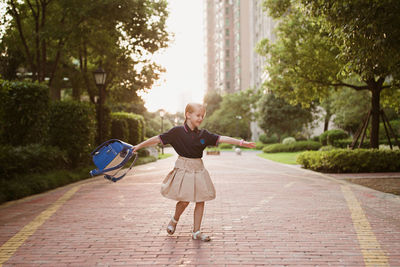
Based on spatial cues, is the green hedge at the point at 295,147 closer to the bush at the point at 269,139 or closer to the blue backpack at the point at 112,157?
the bush at the point at 269,139

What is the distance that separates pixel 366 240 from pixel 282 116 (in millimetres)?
43291

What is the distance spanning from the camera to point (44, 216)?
6.57 metres

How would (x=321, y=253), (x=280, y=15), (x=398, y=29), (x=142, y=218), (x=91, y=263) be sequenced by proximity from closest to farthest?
1. (x=91, y=263)
2. (x=321, y=253)
3. (x=142, y=218)
4. (x=398, y=29)
5. (x=280, y=15)

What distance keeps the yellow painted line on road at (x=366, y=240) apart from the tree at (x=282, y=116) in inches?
1572

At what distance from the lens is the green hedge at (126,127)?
22484 millimetres

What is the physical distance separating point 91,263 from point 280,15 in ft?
48.6

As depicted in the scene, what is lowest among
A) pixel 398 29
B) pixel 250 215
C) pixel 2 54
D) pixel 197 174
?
pixel 250 215

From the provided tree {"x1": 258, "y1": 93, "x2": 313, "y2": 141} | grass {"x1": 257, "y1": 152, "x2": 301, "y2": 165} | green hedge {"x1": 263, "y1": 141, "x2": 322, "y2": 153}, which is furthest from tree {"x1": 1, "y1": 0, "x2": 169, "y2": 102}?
tree {"x1": 258, "y1": 93, "x2": 313, "y2": 141}

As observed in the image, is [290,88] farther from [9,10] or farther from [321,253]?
[321,253]

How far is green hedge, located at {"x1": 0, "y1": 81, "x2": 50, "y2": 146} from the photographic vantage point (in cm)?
1137

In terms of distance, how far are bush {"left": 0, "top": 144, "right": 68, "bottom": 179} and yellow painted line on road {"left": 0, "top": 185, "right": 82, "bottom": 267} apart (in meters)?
2.30

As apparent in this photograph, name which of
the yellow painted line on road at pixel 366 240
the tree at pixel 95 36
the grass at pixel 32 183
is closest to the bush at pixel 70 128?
the grass at pixel 32 183

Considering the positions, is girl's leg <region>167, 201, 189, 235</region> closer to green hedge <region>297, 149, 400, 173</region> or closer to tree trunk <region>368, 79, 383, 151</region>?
green hedge <region>297, 149, 400, 173</region>

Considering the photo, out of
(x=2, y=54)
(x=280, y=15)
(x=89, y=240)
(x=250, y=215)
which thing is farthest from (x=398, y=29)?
(x=2, y=54)
